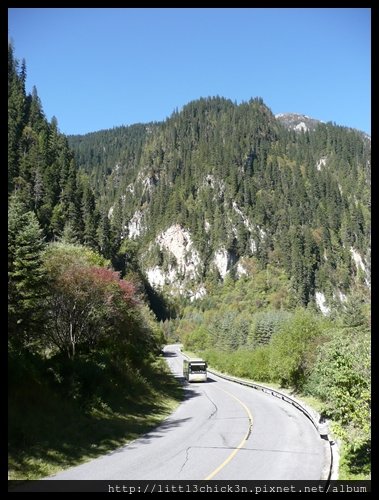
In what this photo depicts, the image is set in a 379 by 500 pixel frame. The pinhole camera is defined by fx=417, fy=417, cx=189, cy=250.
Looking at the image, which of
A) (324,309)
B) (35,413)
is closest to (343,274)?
(324,309)

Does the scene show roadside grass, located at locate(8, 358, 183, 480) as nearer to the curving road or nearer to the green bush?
the curving road

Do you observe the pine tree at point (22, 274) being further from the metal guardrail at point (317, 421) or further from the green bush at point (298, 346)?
the green bush at point (298, 346)

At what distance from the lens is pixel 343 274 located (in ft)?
656

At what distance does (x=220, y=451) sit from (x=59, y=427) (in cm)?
631

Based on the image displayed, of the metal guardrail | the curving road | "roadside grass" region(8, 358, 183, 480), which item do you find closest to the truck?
the metal guardrail

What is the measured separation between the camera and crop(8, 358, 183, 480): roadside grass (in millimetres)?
13117

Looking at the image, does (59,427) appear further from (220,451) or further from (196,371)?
(196,371)

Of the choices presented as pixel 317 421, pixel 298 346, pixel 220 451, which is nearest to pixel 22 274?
pixel 220 451

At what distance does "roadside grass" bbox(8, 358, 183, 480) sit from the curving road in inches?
27.9

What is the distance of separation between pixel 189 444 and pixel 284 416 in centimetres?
988

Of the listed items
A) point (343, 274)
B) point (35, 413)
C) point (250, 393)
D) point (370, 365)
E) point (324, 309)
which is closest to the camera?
point (370, 365)

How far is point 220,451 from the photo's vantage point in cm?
1588
